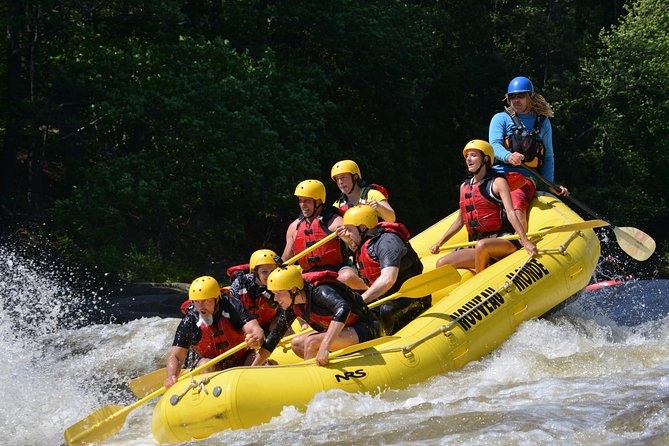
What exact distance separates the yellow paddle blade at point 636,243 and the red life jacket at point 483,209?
1267 mm

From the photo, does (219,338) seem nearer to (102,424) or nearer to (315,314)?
(315,314)

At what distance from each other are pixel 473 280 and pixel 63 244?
7.88 metres

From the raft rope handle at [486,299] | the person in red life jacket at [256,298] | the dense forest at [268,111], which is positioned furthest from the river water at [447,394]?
the dense forest at [268,111]

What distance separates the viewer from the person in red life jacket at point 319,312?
20.7 feet

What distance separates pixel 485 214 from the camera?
26.2 ft

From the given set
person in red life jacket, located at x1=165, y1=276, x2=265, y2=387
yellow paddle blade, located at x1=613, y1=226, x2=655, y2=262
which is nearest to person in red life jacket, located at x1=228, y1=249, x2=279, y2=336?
person in red life jacket, located at x1=165, y1=276, x2=265, y2=387

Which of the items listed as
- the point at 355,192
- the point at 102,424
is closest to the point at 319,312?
the point at 102,424

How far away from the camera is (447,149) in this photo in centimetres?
2298

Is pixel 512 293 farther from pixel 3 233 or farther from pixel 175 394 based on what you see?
pixel 3 233

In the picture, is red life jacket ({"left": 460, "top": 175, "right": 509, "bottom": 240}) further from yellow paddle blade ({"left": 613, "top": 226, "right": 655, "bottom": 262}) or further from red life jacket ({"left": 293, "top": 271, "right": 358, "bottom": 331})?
red life jacket ({"left": 293, "top": 271, "right": 358, "bottom": 331})

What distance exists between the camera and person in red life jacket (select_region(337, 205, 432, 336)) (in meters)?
6.89

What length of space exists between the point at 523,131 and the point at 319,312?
2.70 meters

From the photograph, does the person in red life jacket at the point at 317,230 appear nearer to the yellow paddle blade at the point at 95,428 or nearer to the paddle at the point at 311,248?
the paddle at the point at 311,248

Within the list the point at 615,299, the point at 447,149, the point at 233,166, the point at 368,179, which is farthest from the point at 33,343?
the point at 447,149
